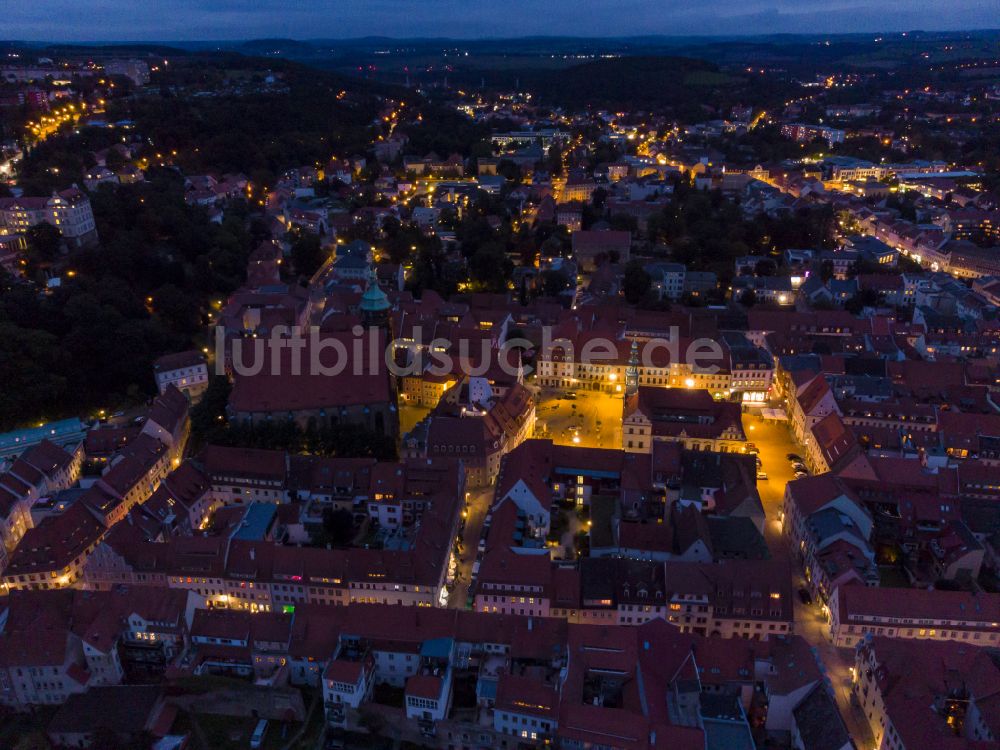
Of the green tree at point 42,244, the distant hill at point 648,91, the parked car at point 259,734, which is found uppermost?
the distant hill at point 648,91

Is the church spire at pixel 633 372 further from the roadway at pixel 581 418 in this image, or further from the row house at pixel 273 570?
the row house at pixel 273 570

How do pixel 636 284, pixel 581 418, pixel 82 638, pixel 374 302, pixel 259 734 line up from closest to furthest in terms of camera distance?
pixel 259 734 → pixel 82 638 → pixel 581 418 → pixel 374 302 → pixel 636 284

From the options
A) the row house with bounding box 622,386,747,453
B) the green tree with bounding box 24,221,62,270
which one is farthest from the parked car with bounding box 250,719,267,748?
the green tree with bounding box 24,221,62,270

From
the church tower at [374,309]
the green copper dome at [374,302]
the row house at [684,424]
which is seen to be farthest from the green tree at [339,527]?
the green copper dome at [374,302]

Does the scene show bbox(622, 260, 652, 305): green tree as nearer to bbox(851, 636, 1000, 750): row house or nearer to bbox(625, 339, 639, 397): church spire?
bbox(625, 339, 639, 397): church spire

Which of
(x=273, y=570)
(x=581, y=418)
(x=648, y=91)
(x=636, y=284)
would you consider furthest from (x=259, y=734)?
(x=648, y=91)

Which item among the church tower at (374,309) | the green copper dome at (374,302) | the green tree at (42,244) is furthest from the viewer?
the green tree at (42,244)

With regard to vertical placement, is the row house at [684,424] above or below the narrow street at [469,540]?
above

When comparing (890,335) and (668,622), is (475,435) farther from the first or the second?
(890,335)

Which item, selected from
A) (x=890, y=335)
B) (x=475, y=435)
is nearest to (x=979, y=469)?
(x=890, y=335)

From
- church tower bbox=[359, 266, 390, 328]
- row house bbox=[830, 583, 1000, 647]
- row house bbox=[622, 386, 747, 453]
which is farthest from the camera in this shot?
church tower bbox=[359, 266, 390, 328]

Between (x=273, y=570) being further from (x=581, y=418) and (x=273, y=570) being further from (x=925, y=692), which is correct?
(x=925, y=692)
